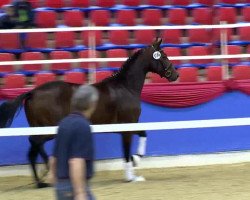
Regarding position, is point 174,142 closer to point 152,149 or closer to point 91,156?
point 152,149

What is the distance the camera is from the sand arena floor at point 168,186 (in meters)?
7.40

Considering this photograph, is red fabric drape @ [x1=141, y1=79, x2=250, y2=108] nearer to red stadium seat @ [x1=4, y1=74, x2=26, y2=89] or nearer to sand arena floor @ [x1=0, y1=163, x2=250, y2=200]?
sand arena floor @ [x1=0, y1=163, x2=250, y2=200]

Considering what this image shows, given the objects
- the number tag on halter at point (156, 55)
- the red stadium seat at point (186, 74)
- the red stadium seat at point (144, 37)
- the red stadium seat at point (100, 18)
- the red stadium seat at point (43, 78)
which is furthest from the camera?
the red stadium seat at point (100, 18)

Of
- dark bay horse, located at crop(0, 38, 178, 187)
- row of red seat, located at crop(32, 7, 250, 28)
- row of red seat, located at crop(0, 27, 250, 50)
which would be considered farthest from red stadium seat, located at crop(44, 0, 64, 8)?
dark bay horse, located at crop(0, 38, 178, 187)

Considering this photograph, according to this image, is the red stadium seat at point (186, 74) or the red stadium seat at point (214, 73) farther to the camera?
the red stadium seat at point (214, 73)

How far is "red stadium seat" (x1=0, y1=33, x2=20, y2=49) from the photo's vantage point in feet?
34.3

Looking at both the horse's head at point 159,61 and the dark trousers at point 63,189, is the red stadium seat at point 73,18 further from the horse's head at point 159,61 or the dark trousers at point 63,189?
the dark trousers at point 63,189

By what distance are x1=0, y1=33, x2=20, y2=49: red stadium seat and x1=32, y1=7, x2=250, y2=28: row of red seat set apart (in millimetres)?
1067

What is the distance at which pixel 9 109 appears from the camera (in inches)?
319

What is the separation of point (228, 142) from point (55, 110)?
358 centimetres

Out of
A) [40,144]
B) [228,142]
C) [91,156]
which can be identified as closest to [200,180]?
[228,142]

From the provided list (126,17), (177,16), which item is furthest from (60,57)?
(177,16)

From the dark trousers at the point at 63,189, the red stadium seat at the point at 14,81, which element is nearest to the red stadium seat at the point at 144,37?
the red stadium seat at the point at 14,81

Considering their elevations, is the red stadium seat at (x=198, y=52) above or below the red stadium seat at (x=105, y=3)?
below
